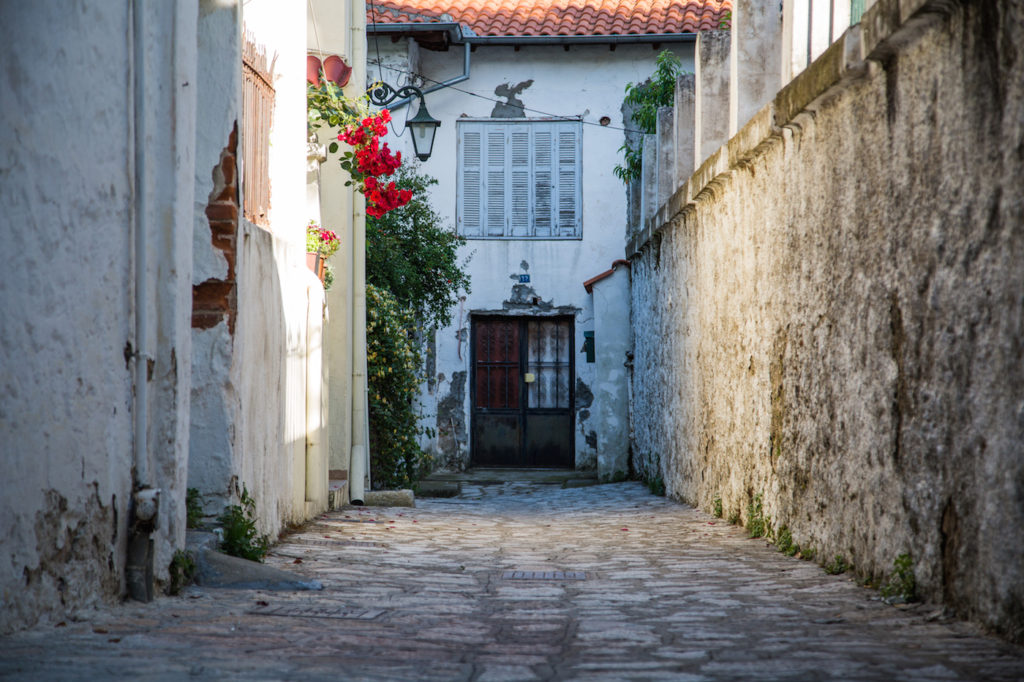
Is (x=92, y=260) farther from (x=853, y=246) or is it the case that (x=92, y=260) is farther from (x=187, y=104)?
(x=853, y=246)

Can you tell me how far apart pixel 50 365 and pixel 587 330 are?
13.6m

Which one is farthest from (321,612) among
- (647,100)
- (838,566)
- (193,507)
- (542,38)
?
(542,38)

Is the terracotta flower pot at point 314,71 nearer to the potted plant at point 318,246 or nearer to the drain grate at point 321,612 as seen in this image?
the potted plant at point 318,246

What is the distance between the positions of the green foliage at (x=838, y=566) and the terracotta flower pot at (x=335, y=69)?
18.8 feet

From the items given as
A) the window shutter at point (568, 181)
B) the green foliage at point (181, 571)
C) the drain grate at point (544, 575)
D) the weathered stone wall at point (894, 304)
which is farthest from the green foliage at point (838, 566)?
the window shutter at point (568, 181)

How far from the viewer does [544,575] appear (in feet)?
18.5

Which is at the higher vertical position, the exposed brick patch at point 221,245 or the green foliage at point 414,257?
the green foliage at point 414,257

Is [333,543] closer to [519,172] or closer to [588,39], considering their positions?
[519,172]

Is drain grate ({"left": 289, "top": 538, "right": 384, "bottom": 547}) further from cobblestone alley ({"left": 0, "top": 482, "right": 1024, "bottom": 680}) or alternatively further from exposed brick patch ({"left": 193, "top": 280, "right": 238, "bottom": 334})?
exposed brick patch ({"left": 193, "top": 280, "right": 238, "bottom": 334})

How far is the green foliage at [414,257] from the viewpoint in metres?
13.4

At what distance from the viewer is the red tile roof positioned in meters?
16.7

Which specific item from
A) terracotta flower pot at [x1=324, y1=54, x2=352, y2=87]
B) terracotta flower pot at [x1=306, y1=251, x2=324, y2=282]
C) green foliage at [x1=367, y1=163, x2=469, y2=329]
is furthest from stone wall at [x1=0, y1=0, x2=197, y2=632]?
green foliage at [x1=367, y1=163, x2=469, y2=329]

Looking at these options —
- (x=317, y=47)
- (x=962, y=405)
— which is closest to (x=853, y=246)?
(x=962, y=405)

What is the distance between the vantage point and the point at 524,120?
17.3m
